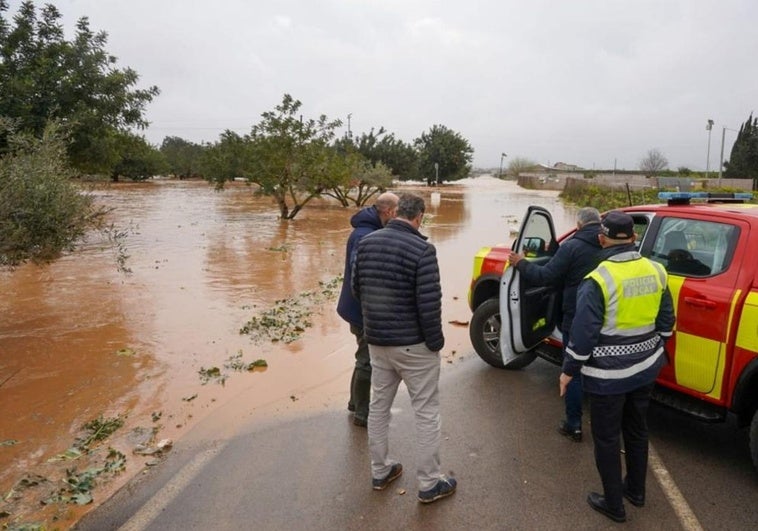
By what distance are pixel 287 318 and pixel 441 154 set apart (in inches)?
1911

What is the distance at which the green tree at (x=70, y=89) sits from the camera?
11836 mm

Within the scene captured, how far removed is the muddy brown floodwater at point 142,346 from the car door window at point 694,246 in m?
2.70

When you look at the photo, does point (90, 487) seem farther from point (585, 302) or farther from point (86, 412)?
point (585, 302)

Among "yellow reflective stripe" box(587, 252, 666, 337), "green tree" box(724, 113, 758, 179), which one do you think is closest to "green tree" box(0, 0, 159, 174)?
"yellow reflective stripe" box(587, 252, 666, 337)

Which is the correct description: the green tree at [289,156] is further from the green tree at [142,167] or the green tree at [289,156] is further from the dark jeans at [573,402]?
the green tree at [142,167]

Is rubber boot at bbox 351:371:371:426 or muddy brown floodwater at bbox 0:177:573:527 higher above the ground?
rubber boot at bbox 351:371:371:426

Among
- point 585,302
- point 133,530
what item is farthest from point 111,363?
point 585,302

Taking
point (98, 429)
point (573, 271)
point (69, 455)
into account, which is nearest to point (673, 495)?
point (573, 271)

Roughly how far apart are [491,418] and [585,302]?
1.95 m

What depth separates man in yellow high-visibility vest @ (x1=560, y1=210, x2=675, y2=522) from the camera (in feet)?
9.53

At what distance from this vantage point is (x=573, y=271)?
3.99m

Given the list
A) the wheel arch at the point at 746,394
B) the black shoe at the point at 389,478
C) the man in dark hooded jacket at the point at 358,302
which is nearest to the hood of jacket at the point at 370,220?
the man in dark hooded jacket at the point at 358,302

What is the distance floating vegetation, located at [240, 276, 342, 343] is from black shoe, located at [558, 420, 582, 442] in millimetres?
3806

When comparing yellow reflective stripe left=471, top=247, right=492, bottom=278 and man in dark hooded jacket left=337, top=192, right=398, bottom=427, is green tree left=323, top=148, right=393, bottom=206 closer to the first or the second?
yellow reflective stripe left=471, top=247, right=492, bottom=278
